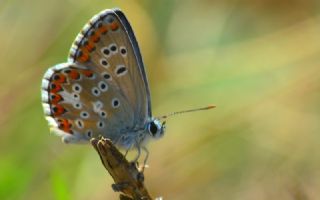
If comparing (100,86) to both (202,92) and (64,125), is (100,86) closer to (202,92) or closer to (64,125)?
(64,125)

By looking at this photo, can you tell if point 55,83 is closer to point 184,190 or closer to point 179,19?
point 184,190

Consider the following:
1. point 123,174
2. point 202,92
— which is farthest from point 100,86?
point 202,92

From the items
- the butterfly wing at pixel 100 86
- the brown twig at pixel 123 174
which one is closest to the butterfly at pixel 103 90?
the butterfly wing at pixel 100 86

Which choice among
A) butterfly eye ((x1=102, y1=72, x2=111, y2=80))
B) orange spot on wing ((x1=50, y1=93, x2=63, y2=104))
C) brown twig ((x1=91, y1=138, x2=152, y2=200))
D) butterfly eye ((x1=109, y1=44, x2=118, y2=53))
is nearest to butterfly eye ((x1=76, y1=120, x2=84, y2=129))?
orange spot on wing ((x1=50, y1=93, x2=63, y2=104))

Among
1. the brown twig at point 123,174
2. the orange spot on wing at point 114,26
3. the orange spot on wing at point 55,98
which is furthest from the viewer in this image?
the orange spot on wing at point 55,98

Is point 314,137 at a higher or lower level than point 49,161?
lower

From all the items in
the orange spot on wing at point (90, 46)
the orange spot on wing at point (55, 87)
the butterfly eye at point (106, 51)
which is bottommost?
the orange spot on wing at point (55, 87)

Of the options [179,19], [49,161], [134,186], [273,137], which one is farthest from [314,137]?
[134,186]

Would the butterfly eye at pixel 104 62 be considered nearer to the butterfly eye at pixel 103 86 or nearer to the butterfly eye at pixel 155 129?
the butterfly eye at pixel 103 86
